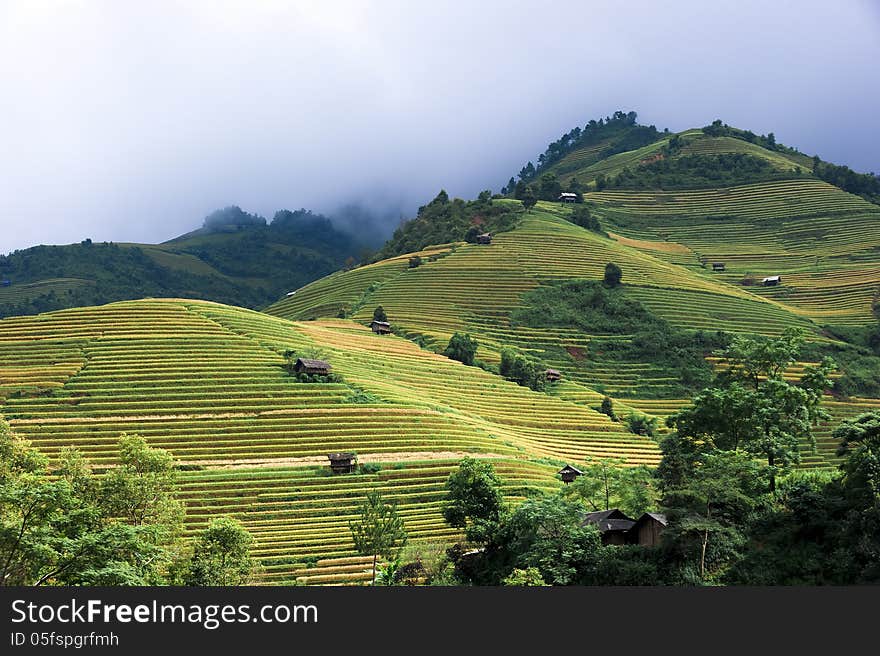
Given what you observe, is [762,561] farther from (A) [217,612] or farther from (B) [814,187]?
(B) [814,187]

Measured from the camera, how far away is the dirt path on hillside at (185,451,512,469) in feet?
184

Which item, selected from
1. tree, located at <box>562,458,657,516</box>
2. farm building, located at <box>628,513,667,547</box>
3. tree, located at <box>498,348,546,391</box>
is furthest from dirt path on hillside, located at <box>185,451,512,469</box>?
tree, located at <box>498,348,546,391</box>

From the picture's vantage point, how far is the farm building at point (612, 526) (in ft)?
133

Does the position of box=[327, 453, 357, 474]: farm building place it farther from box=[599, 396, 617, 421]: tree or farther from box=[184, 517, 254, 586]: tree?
box=[599, 396, 617, 421]: tree

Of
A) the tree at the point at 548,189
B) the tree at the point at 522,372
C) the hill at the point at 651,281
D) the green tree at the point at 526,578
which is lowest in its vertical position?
the green tree at the point at 526,578

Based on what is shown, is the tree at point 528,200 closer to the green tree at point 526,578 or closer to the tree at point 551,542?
the tree at point 551,542

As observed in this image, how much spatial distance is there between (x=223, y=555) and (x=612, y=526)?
52.6ft

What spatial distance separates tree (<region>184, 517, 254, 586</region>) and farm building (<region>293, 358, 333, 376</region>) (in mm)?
29564

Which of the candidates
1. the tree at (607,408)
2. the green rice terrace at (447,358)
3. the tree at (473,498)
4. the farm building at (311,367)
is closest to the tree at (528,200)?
the green rice terrace at (447,358)

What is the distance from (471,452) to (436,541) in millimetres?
13979

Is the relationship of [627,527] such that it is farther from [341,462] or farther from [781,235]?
[781,235]

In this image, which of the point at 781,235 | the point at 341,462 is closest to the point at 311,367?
the point at 341,462

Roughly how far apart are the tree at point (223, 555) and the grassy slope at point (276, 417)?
5387mm

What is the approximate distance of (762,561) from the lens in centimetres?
3466
